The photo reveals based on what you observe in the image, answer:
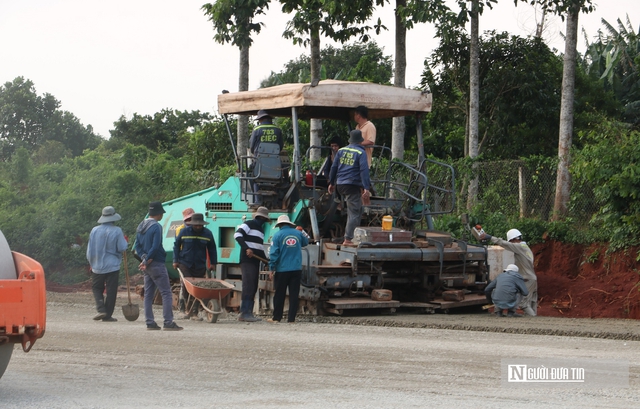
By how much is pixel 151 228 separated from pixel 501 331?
4.74 m

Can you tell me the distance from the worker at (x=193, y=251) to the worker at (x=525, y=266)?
178 inches

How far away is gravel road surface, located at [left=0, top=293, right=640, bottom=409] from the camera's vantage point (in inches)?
283

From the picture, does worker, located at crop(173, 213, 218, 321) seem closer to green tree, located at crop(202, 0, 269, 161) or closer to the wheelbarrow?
the wheelbarrow

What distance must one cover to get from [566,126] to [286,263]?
869 cm

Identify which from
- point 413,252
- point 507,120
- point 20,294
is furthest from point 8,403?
point 507,120

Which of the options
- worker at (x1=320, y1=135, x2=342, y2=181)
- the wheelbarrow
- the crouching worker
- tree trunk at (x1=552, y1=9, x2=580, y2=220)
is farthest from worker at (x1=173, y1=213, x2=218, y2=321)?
tree trunk at (x1=552, y1=9, x2=580, y2=220)

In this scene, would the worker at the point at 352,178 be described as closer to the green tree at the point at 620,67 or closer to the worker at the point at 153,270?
the worker at the point at 153,270

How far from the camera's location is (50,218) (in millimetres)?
23469

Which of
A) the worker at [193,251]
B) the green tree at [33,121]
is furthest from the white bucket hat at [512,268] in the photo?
the green tree at [33,121]

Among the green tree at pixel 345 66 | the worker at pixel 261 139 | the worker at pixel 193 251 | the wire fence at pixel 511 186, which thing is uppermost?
the green tree at pixel 345 66

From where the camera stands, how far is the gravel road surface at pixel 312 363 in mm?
7191

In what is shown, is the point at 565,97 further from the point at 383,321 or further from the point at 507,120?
the point at 383,321

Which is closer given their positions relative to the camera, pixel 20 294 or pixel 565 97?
pixel 20 294

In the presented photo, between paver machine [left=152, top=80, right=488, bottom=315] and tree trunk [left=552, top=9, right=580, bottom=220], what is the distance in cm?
446
